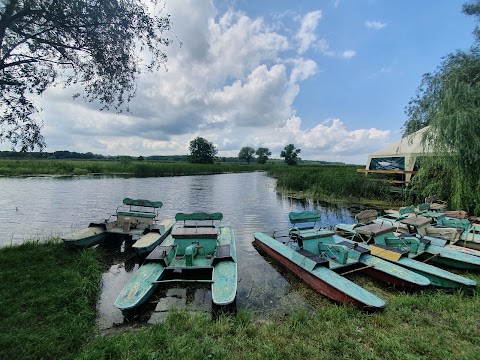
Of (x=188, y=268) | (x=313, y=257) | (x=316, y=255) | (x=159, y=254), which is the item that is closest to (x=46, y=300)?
(x=159, y=254)

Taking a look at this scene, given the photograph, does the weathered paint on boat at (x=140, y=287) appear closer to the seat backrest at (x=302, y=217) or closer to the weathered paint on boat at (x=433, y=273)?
the seat backrest at (x=302, y=217)

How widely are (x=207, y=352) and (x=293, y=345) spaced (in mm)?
1279

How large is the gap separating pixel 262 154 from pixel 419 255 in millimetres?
122253

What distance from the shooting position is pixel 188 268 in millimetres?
6293

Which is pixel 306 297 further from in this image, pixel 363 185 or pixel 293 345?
pixel 363 185

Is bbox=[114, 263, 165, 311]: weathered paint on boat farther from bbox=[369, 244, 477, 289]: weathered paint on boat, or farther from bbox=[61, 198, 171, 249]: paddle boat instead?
bbox=[369, 244, 477, 289]: weathered paint on boat

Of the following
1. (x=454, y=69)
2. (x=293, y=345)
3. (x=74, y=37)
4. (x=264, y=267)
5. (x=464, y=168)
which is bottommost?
(x=264, y=267)

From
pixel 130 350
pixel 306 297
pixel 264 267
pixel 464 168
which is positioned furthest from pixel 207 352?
pixel 464 168

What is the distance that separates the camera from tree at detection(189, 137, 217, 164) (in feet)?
291

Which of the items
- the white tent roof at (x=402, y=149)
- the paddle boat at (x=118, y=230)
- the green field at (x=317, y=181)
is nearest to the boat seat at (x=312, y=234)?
the paddle boat at (x=118, y=230)

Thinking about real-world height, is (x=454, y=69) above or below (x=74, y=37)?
above

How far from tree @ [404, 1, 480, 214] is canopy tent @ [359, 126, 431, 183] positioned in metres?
4.32

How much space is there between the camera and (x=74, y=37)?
6125 millimetres

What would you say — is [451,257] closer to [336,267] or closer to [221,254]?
[336,267]
